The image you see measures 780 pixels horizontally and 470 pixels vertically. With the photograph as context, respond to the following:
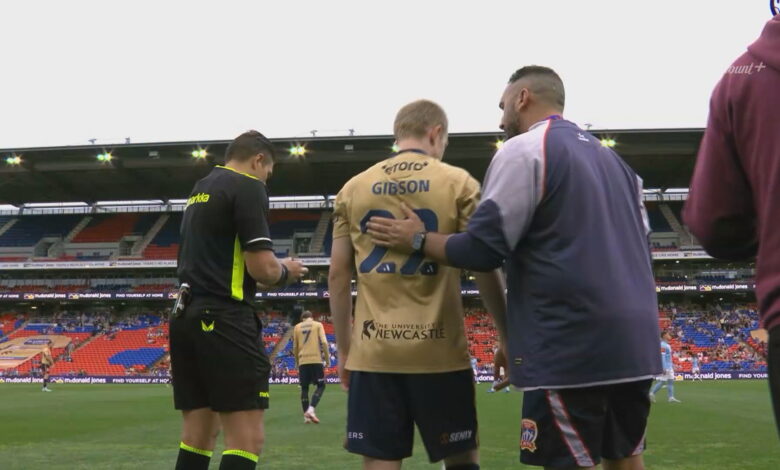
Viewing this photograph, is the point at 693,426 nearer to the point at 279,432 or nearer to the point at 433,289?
the point at 279,432

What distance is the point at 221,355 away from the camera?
3.55m

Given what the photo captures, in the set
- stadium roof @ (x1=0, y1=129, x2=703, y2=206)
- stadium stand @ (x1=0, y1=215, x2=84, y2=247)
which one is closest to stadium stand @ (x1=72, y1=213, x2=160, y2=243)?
stadium stand @ (x1=0, y1=215, x2=84, y2=247)

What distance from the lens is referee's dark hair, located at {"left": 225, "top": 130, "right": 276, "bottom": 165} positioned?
3.93 meters

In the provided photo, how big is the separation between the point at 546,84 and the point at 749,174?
1358 mm

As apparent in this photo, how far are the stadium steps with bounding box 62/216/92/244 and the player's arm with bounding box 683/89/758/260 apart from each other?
5469 centimetres

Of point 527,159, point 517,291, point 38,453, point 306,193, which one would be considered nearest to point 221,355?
point 517,291

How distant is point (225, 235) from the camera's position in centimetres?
372

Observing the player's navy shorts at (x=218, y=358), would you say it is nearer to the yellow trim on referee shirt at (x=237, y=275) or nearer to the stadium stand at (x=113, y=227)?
the yellow trim on referee shirt at (x=237, y=275)

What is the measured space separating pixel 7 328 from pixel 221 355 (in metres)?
51.5

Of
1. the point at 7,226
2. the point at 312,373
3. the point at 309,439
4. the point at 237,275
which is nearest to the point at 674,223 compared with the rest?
the point at 312,373

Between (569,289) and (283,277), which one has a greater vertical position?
(569,289)

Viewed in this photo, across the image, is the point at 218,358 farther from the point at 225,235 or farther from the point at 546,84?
the point at 546,84

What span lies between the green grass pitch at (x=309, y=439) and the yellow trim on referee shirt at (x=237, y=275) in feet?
11.0

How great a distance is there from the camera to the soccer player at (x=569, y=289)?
2.37 metres
